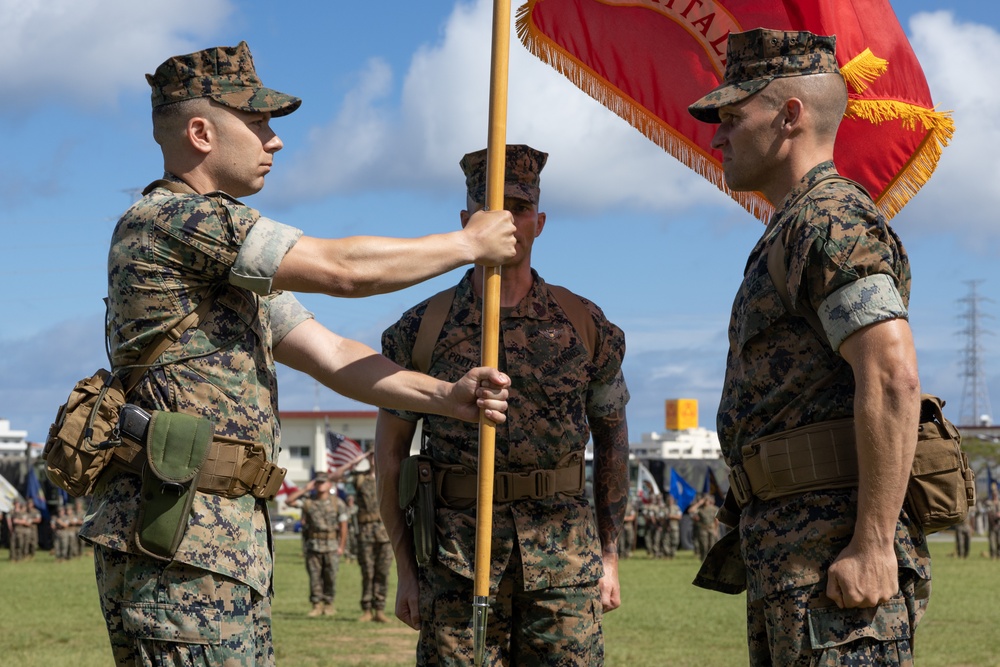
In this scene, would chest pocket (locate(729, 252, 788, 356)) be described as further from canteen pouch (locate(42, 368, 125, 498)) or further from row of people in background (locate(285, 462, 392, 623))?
row of people in background (locate(285, 462, 392, 623))

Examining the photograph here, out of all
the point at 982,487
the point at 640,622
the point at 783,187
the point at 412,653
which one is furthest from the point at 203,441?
the point at 982,487

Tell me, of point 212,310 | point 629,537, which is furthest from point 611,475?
point 629,537

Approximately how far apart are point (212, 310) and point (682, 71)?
3137 millimetres

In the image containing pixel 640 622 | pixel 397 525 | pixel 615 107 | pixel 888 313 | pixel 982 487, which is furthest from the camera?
pixel 982 487

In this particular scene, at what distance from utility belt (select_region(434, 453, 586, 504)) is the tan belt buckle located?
1.04 metres

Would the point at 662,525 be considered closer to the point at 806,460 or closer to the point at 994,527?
the point at 994,527

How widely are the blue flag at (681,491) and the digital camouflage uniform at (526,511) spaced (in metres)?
38.2

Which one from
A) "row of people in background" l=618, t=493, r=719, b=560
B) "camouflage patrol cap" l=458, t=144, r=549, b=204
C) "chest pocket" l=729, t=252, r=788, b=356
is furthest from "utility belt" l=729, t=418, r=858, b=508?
"row of people in background" l=618, t=493, r=719, b=560

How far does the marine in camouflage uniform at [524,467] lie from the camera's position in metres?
4.73

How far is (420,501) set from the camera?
4.86m

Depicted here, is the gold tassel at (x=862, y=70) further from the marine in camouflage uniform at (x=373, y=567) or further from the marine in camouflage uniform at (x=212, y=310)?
the marine in camouflage uniform at (x=373, y=567)

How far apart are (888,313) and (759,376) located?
19.8 inches

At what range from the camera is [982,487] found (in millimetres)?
49781

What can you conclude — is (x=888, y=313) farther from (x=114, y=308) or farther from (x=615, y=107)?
(x=615, y=107)
